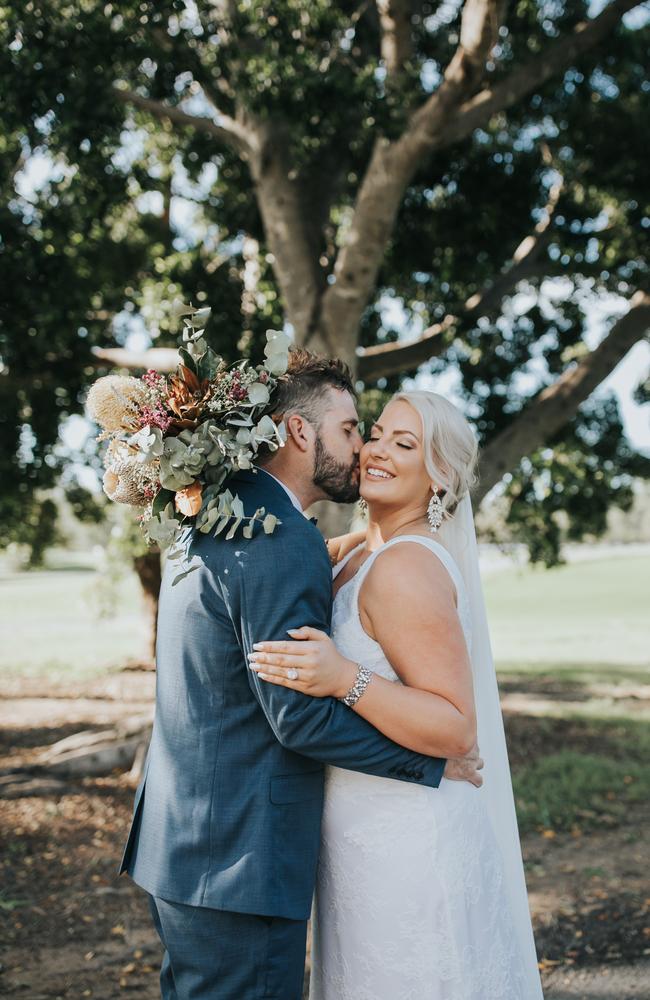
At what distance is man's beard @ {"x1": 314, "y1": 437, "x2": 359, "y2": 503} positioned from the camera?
321cm

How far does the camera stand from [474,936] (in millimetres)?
3078

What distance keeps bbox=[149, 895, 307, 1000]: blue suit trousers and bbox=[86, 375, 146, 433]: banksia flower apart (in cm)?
147

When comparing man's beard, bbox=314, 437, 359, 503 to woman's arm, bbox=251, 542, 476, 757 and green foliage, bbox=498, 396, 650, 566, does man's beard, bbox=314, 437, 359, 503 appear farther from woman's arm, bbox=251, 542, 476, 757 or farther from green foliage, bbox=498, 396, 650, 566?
green foliage, bbox=498, 396, 650, 566

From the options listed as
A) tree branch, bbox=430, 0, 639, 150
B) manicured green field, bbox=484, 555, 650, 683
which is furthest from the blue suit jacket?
manicured green field, bbox=484, 555, 650, 683

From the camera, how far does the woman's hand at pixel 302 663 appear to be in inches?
104

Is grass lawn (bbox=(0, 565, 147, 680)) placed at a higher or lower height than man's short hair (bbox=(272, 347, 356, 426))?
lower

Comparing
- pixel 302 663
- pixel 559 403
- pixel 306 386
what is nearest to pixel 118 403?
pixel 306 386

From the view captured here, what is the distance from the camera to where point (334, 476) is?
128 inches

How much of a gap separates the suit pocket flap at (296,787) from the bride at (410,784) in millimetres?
169

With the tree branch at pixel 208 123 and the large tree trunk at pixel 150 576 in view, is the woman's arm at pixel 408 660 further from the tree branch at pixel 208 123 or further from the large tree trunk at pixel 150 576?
the large tree trunk at pixel 150 576

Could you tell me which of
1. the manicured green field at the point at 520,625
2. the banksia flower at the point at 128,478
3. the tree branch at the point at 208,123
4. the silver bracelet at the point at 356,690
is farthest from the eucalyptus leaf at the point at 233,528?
the manicured green field at the point at 520,625

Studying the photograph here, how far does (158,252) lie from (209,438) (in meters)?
9.47

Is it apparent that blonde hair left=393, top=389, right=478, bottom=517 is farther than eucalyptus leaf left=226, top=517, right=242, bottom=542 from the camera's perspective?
Yes

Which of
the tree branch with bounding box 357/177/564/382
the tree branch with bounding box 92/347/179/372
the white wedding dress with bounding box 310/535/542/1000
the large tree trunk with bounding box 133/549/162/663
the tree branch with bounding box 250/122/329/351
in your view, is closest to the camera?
the white wedding dress with bounding box 310/535/542/1000
